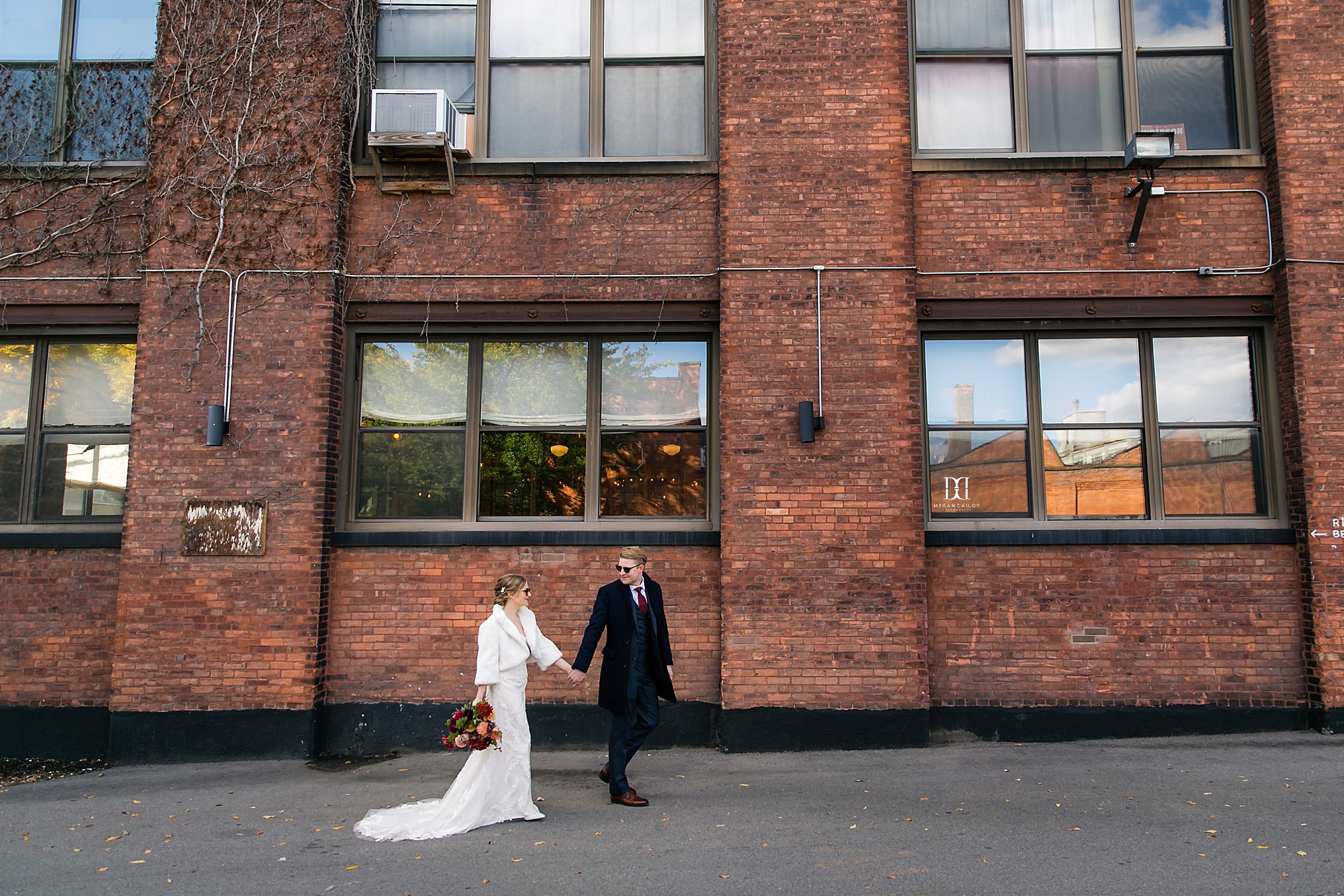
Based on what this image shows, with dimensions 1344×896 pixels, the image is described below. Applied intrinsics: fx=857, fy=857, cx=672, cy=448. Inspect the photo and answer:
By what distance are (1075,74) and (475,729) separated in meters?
7.94

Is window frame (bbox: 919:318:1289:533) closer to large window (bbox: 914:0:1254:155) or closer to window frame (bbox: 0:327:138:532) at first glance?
large window (bbox: 914:0:1254:155)

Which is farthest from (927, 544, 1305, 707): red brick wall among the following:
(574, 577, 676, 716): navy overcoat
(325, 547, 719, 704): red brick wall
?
(574, 577, 676, 716): navy overcoat

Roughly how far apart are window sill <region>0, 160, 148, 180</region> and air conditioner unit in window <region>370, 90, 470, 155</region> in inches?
91.9

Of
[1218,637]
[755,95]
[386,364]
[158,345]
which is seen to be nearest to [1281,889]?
[1218,637]

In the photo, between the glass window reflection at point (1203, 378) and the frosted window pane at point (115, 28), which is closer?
the glass window reflection at point (1203, 378)

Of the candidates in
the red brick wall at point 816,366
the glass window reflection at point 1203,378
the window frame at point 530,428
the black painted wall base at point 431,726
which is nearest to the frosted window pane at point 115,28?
the window frame at point 530,428

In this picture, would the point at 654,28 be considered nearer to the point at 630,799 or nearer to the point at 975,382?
the point at 975,382

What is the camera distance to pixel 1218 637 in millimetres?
7402

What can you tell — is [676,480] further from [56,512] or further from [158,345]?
[56,512]

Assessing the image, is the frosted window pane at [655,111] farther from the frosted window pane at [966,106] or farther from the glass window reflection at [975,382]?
the glass window reflection at [975,382]

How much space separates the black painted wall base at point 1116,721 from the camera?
24.0 feet

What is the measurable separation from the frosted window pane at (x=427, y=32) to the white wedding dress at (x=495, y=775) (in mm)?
5802

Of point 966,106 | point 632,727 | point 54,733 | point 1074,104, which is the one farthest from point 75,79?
point 1074,104

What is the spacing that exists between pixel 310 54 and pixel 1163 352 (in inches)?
330
